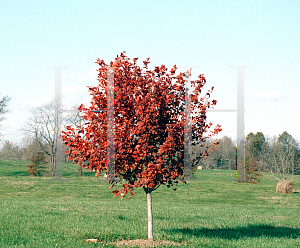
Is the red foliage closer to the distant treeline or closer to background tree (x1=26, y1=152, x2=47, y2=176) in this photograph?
background tree (x1=26, y1=152, x2=47, y2=176)

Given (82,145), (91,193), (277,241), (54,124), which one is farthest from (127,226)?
(54,124)

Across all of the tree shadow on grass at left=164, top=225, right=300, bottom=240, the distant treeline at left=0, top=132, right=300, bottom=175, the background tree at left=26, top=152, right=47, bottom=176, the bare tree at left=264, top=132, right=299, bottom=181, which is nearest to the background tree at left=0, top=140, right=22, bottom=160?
the distant treeline at left=0, top=132, right=300, bottom=175

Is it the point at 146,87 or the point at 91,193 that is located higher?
the point at 146,87

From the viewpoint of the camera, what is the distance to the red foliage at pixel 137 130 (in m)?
8.00

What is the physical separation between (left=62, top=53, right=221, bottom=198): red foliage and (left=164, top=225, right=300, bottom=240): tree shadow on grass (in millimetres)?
2783

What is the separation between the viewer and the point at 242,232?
36.0 ft

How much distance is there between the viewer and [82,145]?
8273mm

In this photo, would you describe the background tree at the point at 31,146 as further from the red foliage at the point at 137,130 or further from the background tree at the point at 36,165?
the red foliage at the point at 137,130

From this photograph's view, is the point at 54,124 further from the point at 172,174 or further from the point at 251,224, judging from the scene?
the point at 172,174

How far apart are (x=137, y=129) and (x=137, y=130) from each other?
0.04m

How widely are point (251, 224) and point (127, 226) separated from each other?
5.22 metres

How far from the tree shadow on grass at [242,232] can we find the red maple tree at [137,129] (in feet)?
8.67

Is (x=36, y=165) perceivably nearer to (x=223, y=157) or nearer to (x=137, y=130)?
(x=223, y=157)

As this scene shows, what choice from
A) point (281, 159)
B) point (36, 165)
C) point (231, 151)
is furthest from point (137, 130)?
point (231, 151)
